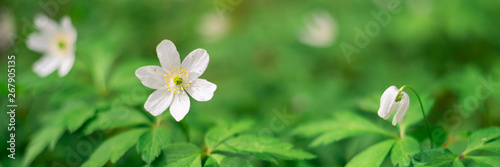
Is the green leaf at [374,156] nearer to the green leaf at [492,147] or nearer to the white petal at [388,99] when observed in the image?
the white petal at [388,99]

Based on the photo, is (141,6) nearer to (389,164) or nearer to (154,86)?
(154,86)

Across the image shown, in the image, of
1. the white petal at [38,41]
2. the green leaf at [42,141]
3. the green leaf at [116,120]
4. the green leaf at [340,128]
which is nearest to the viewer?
the green leaf at [340,128]

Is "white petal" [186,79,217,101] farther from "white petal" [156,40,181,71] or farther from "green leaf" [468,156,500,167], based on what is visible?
"green leaf" [468,156,500,167]

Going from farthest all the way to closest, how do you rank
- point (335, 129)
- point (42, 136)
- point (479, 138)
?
1. point (42, 136)
2. point (335, 129)
3. point (479, 138)

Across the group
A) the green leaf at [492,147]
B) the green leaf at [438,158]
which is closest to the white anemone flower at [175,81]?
the green leaf at [438,158]

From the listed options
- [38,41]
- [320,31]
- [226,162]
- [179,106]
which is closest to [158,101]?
[179,106]

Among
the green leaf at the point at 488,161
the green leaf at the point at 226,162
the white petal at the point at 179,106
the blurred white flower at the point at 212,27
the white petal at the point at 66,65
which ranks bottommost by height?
the green leaf at the point at 488,161

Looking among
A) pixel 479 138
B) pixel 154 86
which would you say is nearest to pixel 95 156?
pixel 154 86

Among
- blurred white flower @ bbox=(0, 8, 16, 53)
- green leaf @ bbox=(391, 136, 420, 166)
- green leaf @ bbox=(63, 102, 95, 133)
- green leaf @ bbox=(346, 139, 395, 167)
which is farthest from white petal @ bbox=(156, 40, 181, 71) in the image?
blurred white flower @ bbox=(0, 8, 16, 53)
